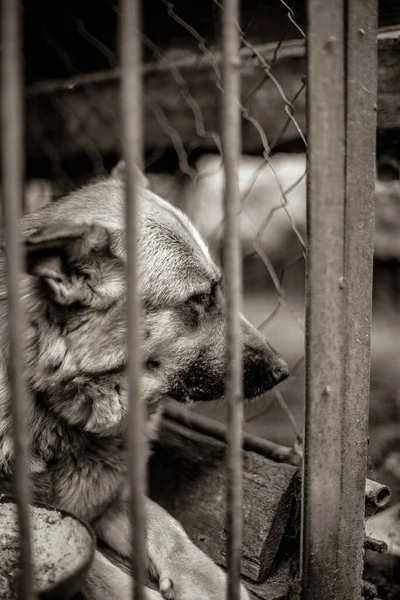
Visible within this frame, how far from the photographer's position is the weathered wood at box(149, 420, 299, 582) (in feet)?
5.29

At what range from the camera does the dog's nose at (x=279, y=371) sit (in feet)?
6.18

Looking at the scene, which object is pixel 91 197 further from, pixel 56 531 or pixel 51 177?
pixel 51 177

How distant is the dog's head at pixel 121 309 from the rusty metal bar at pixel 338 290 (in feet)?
1.68

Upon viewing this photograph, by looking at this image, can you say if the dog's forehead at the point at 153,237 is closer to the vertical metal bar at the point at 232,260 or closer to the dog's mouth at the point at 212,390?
the dog's mouth at the point at 212,390

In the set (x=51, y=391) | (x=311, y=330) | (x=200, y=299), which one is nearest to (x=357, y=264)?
(x=311, y=330)

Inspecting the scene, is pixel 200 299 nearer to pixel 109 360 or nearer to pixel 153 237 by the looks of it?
pixel 153 237

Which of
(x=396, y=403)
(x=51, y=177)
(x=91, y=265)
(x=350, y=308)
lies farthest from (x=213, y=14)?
(x=396, y=403)

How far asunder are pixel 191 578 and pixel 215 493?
321mm

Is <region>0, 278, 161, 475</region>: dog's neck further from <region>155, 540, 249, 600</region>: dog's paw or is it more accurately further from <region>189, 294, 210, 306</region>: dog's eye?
<region>155, 540, 249, 600</region>: dog's paw

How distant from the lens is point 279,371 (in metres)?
1.89

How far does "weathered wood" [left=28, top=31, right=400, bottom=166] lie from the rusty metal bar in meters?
0.88

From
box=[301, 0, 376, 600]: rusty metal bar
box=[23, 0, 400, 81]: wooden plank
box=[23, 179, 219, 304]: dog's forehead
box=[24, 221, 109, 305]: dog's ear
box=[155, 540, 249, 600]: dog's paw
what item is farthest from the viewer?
box=[23, 0, 400, 81]: wooden plank

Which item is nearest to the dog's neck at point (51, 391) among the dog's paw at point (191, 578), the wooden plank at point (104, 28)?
the dog's paw at point (191, 578)

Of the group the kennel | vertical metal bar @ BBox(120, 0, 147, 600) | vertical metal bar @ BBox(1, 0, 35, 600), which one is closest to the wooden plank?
the kennel
